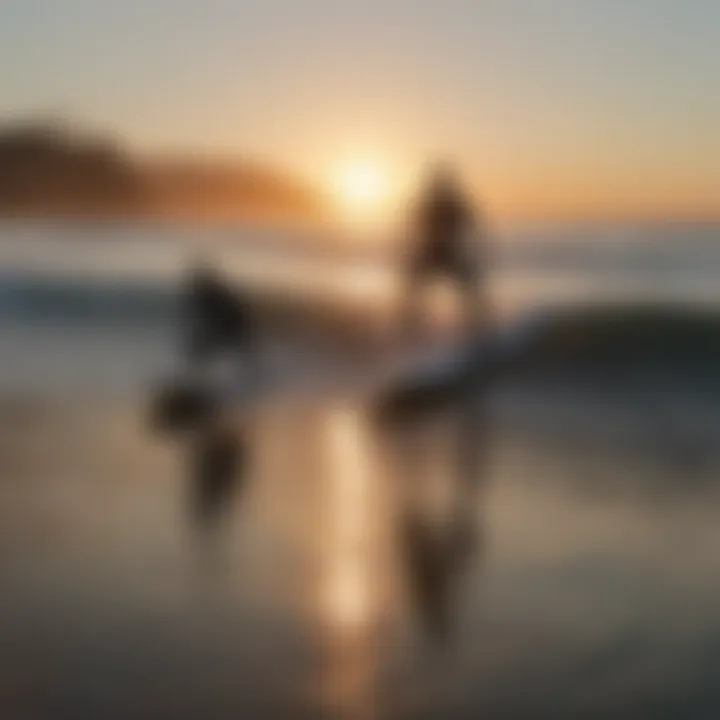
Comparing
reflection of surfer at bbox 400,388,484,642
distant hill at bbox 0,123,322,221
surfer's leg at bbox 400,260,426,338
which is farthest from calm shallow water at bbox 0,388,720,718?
distant hill at bbox 0,123,322,221

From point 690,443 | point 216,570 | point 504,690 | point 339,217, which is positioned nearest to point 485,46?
point 339,217

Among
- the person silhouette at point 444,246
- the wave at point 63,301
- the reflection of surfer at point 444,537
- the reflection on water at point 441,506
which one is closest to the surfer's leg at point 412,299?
the person silhouette at point 444,246

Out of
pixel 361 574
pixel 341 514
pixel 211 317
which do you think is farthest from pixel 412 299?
pixel 361 574

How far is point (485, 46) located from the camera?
6.27 ft

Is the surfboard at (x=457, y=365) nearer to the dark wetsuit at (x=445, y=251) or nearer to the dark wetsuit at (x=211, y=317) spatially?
the dark wetsuit at (x=445, y=251)

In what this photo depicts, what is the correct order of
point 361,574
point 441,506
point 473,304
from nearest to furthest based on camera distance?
1. point 361,574
2. point 441,506
3. point 473,304

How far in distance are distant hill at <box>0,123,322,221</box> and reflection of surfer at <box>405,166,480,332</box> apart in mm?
196

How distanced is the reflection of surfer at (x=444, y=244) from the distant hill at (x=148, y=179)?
20 cm

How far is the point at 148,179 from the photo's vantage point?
Result: 2000 mm

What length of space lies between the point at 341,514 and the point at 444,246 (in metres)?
0.66

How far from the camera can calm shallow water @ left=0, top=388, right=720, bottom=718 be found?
1101 millimetres

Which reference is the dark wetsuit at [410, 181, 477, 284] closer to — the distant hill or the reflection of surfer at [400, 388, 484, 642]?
the distant hill

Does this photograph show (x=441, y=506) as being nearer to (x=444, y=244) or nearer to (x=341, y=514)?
(x=341, y=514)

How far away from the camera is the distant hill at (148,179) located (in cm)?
198
